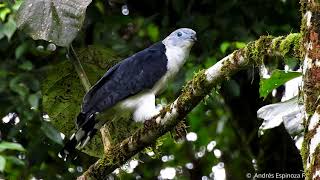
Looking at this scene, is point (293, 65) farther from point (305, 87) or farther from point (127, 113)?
point (127, 113)

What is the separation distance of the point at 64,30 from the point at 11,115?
209 centimetres

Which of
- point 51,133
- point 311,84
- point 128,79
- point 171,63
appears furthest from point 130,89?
point 311,84

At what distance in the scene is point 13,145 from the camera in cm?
354

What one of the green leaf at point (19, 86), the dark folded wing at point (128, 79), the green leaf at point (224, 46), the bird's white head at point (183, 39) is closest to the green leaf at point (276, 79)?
the dark folded wing at point (128, 79)

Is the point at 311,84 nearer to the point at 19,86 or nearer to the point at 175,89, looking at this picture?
the point at 175,89

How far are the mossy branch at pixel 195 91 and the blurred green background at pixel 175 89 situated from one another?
80cm

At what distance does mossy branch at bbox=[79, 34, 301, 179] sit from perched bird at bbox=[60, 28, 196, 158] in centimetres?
39

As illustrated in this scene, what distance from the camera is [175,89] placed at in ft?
13.2

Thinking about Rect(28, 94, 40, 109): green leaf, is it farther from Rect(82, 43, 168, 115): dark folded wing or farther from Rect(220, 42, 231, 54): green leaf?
Rect(220, 42, 231, 54): green leaf

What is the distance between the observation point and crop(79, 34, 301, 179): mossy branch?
2482mm

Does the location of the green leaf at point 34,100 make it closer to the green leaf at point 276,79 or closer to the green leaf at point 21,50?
the green leaf at point 21,50

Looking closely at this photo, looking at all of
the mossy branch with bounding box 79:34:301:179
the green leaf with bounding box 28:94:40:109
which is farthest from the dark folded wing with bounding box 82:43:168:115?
the green leaf with bounding box 28:94:40:109

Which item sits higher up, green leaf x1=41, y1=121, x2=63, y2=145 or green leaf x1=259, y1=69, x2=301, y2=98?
green leaf x1=259, y1=69, x2=301, y2=98

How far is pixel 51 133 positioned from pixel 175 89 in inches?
32.0
